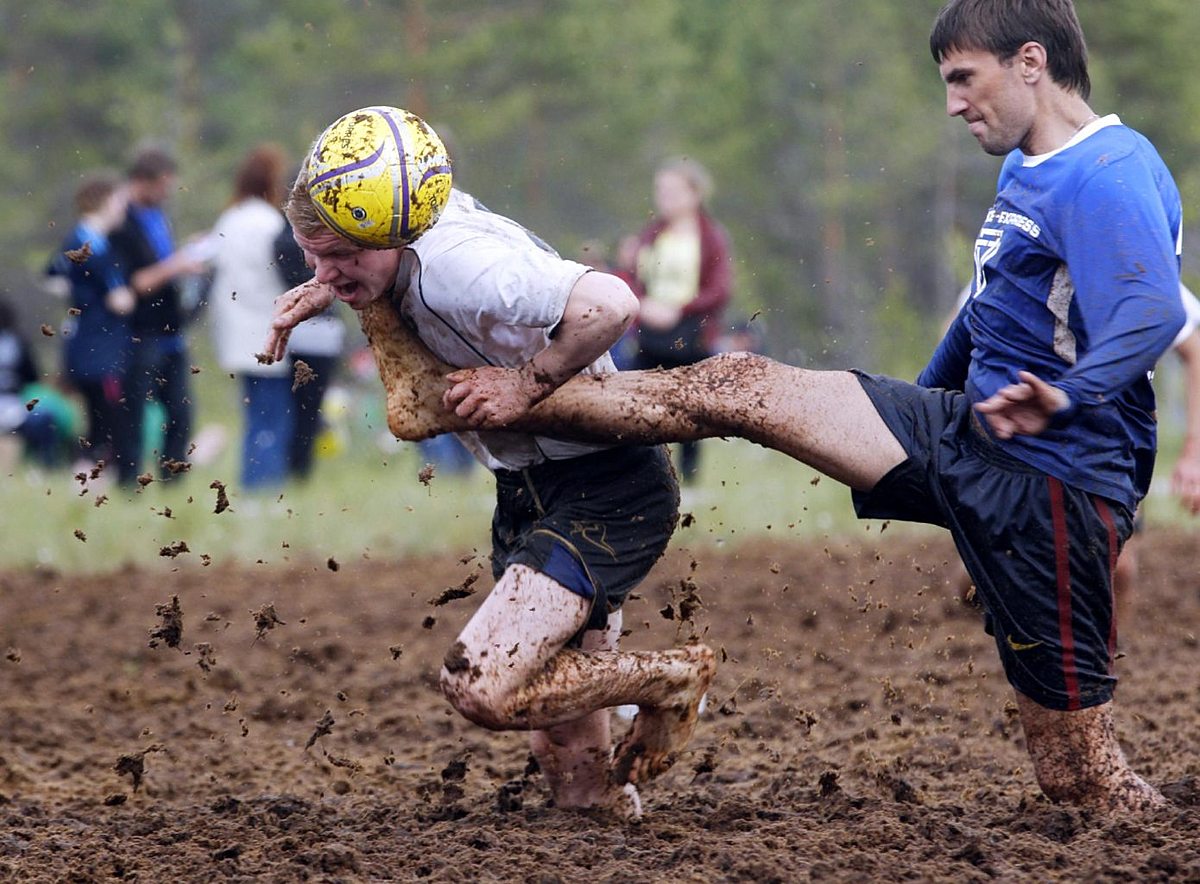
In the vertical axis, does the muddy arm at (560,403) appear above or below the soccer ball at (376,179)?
below

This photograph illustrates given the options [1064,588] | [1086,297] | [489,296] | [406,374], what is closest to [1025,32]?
[1086,297]

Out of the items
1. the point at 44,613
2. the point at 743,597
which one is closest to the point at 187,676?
the point at 44,613

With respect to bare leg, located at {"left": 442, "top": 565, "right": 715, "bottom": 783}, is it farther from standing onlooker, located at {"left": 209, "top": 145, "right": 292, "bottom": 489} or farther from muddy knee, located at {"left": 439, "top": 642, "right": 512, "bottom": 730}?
standing onlooker, located at {"left": 209, "top": 145, "right": 292, "bottom": 489}

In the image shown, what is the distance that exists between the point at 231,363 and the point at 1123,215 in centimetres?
855

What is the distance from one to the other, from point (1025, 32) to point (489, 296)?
1.68 metres

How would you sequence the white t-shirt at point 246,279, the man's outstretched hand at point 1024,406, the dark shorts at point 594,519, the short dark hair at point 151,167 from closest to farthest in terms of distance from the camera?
the man's outstretched hand at point 1024,406
the dark shorts at point 594,519
the white t-shirt at point 246,279
the short dark hair at point 151,167

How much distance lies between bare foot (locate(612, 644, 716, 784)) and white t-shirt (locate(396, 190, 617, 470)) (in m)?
0.76

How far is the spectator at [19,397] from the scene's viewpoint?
16.7 metres

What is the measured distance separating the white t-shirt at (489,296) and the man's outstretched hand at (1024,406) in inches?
47.2

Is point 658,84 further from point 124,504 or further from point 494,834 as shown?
point 494,834

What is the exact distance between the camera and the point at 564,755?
5383 mm

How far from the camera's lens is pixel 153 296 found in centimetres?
1209

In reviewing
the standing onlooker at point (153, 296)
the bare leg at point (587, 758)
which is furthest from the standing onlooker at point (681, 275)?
the bare leg at point (587, 758)

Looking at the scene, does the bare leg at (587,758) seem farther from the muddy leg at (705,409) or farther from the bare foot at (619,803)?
the muddy leg at (705,409)
